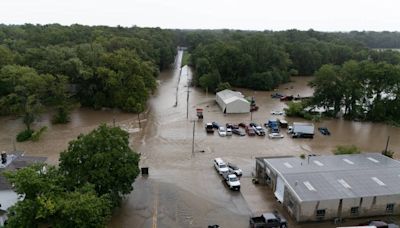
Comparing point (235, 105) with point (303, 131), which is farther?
point (235, 105)

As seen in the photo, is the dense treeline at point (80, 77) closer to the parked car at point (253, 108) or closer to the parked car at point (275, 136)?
the parked car at point (253, 108)

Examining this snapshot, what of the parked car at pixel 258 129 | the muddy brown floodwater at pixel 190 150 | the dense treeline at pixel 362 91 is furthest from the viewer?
the dense treeline at pixel 362 91

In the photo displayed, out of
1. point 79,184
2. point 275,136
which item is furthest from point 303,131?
point 79,184

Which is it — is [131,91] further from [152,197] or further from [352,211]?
[352,211]

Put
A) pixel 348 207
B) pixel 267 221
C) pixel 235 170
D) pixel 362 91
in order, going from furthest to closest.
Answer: pixel 362 91 < pixel 235 170 < pixel 348 207 < pixel 267 221

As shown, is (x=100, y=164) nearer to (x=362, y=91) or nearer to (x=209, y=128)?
(x=209, y=128)

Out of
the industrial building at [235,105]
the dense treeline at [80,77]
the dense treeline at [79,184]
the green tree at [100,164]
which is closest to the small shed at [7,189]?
→ the dense treeline at [79,184]
